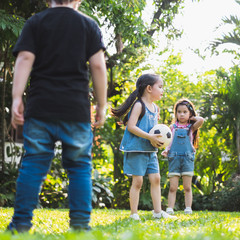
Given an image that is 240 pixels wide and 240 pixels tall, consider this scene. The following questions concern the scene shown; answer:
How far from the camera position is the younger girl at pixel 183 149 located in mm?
5988

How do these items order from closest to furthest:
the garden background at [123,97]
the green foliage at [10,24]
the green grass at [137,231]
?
the green grass at [137,231], the green foliage at [10,24], the garden background at [123,97]

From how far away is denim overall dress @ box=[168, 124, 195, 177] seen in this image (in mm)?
5992

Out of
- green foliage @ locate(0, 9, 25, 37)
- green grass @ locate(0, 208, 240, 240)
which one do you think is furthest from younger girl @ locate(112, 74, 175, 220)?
green foliage @ locate(0, 9, 25, 37)

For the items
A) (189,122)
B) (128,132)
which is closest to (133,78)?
(189,122)

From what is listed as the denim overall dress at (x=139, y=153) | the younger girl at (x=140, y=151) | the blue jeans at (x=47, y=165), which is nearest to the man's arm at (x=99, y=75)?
the blue jeans at (x=47, y=165)

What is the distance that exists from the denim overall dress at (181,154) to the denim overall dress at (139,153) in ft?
5.18

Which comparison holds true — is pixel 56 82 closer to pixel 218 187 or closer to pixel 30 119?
pixel 30 119

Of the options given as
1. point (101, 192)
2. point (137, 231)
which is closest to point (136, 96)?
point (137, 231)

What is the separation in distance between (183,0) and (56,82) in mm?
10777

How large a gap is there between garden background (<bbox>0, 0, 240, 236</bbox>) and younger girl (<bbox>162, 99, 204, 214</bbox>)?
2253 millimetres

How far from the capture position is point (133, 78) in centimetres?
1090

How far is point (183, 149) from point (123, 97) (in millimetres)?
5341

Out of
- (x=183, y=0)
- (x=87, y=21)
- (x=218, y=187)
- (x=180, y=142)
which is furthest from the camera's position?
(x=183, y=0)

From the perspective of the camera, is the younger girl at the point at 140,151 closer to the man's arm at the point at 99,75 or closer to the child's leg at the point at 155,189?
the child's leg at the point at 155,189
